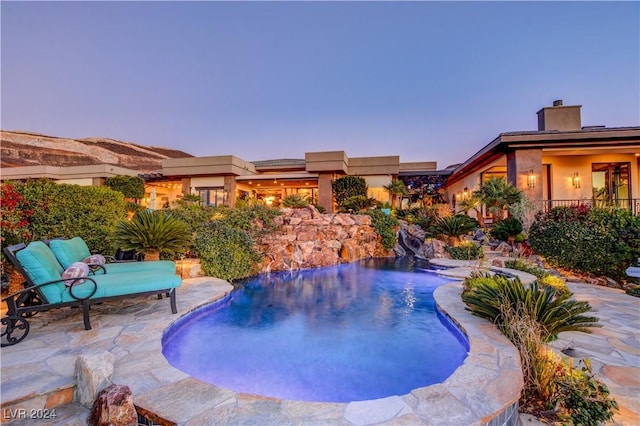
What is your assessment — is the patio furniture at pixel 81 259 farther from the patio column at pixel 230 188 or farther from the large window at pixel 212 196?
the large window at pixel 212 196

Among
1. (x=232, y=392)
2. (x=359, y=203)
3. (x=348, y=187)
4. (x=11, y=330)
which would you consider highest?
(x=348, y=187)

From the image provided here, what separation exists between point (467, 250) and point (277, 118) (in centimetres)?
2112

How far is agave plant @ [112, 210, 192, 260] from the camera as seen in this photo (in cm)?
621

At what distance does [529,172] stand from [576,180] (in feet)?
11.7

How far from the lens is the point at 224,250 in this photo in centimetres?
835

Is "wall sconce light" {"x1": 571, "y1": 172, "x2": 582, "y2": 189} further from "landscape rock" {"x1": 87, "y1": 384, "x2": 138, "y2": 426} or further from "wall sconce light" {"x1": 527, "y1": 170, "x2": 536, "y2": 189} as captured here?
"landscape rock" {"x1": 87, "y1": 384, "x2": 138, "y2": 426}

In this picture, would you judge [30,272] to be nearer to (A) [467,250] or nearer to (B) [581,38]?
(A) [467,250]

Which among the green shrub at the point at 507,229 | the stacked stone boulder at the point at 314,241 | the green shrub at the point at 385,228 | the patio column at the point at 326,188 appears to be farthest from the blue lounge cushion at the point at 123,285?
the patio column at the point at 326,188

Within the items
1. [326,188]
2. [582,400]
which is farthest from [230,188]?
[582,400]

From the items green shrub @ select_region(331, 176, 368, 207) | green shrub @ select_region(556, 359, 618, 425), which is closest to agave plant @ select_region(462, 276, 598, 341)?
green shrub @ select_region(556, 359, 618, 425)

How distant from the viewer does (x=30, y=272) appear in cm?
363

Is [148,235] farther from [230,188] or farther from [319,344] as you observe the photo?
[230,188]

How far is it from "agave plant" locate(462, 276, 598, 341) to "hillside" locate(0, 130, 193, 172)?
3769 centimetres

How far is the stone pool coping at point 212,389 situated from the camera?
2.25m
